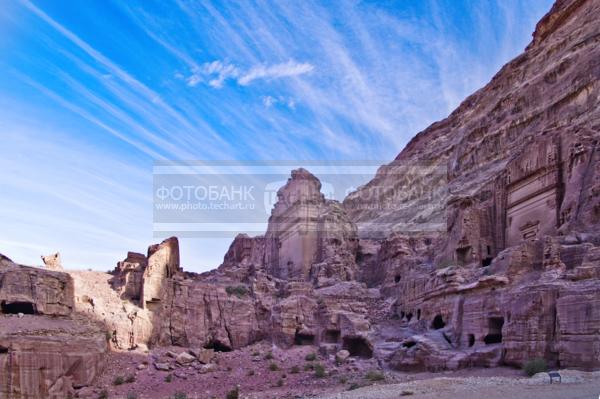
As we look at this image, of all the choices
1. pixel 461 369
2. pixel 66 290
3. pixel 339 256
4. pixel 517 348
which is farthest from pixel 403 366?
pixel 339 256

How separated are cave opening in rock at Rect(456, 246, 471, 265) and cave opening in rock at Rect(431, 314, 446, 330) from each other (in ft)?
13.8

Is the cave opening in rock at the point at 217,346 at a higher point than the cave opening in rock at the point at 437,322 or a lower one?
lower

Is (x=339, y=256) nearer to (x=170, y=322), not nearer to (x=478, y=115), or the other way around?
(x=170, y=322)

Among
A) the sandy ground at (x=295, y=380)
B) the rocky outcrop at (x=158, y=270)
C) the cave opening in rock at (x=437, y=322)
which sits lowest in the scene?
the sandy ground at (x=295, y=380)

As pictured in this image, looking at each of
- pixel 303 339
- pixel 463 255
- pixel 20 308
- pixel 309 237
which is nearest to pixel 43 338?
pixel 20 308

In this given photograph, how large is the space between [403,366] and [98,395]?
450 inches

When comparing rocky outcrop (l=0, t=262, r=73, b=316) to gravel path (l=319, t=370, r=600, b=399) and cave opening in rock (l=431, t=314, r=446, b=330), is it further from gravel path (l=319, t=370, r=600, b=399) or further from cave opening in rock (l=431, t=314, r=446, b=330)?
cave opening in rock (l=431, t=314, r=446, b=330)

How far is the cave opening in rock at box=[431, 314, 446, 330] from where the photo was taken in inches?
1016

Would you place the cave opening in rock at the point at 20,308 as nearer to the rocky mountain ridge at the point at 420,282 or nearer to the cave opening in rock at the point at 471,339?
the rocky mountain ridge at the point at 420,282

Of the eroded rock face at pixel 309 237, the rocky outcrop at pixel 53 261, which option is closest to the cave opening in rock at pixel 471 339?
the eroded rock face at pixel 309 237

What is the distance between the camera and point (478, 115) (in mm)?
57719

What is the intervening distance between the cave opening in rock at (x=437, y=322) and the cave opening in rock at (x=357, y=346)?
3.14 m

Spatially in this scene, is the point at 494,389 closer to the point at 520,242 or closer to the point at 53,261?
the point at 520,242

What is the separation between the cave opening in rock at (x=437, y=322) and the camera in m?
25.8
